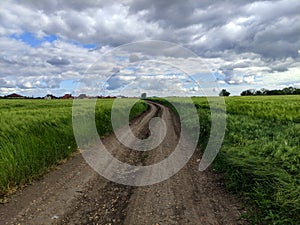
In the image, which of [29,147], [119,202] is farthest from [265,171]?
[29,147]

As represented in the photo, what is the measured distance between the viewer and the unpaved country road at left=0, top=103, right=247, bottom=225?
15.5 ft

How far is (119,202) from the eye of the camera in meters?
5.39

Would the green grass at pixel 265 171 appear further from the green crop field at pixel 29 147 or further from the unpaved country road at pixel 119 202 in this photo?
the green crop field at pixel 29 147

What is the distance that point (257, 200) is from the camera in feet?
16.3

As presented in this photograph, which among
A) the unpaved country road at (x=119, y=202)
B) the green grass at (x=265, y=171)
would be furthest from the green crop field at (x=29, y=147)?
the green grass at (x=265, y=171)

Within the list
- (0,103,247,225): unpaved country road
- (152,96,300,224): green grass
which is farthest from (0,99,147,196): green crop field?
(152,96,300,224): green grass

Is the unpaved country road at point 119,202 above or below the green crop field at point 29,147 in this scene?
below

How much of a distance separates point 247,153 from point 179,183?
2.00 meters

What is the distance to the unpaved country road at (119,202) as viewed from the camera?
4727mm

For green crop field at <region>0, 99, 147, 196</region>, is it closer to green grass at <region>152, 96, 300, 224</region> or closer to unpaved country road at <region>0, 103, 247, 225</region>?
unpaved country road at <region>0, 103, 247, 225</region>

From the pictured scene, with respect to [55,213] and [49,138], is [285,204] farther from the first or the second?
[49,138]

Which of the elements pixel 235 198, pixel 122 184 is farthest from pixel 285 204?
pixel 122 184

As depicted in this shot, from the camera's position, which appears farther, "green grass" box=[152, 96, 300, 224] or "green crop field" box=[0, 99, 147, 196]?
"green crop field" box=[0, 99, 147, 196]

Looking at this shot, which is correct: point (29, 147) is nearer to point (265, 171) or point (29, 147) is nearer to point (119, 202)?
point (119, 202)
